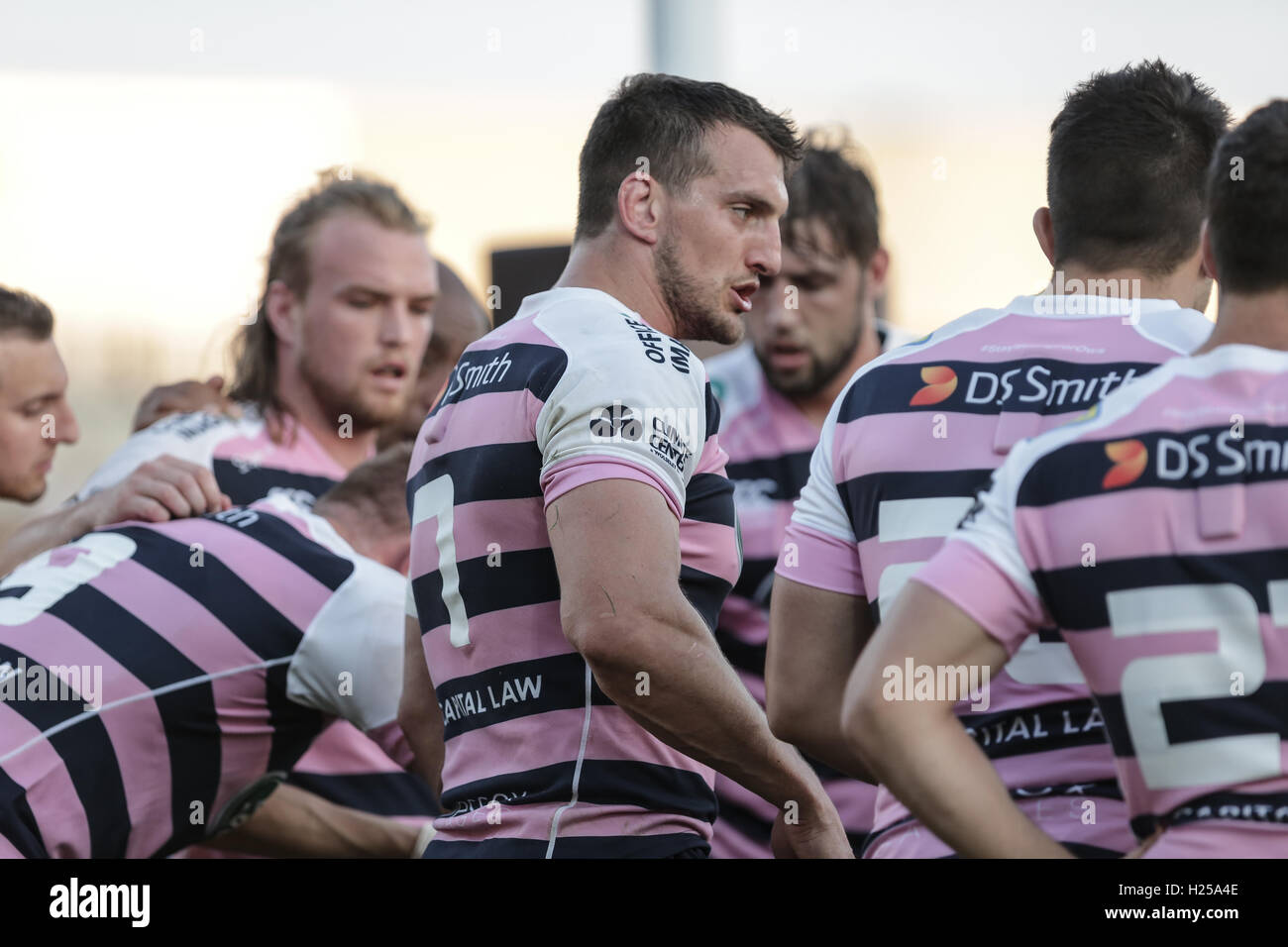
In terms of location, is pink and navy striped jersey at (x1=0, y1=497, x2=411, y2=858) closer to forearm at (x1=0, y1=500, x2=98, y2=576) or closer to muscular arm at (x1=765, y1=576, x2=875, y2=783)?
forearm at (x1=0, y1=500, x2=98, y2=576)

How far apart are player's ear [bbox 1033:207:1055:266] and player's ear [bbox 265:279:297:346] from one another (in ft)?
8.73

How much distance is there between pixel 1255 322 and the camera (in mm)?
1682

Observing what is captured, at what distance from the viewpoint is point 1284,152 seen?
1695 mm

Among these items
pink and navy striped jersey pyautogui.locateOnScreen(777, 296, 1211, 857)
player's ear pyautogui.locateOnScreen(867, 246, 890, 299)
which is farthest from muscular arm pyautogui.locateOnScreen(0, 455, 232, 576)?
player's ear pyautogui.locateOnScreen(867, 246, 890, 299)

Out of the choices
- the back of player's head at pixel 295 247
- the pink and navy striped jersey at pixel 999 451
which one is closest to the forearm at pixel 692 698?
the pink and navy striped jersey at pixel 999 451

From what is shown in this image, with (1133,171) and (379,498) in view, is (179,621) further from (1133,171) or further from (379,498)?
(1133,171)

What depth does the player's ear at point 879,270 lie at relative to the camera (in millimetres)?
4641

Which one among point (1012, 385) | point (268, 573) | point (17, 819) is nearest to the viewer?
point (1012, 385)

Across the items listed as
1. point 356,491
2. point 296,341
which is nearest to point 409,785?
point 356,491

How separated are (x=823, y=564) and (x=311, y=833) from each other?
5.98 ft

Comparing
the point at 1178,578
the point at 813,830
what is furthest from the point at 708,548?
the point at 1178,578

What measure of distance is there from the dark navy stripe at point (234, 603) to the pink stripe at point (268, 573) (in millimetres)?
13

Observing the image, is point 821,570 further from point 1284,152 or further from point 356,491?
point 356,491

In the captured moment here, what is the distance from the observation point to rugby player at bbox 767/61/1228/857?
196 cm
